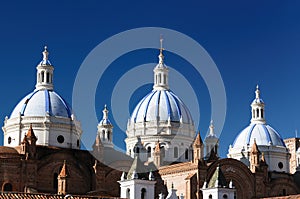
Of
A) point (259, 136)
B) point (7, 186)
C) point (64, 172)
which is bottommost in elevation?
point (7, 186)

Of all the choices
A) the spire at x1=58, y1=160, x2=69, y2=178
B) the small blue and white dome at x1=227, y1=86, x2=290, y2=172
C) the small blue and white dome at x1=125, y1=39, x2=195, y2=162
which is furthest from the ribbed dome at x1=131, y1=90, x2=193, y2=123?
the spire at x1=58, y1=160, x2=69, y2=178

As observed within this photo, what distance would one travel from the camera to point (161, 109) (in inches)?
2936

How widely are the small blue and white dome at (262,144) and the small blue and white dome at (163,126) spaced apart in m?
6.70

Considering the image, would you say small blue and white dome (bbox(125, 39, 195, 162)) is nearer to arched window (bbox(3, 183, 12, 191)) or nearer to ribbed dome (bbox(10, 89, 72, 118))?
ribbed dome (bbox(10, 89, 72, 118))

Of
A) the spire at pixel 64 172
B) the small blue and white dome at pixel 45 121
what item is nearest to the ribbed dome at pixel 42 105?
the small blue and white dome at pixel 45 121

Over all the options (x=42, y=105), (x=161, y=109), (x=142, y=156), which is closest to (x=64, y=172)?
(x=42, y=105)

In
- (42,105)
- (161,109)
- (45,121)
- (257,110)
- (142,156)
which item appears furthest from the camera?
(257,110)

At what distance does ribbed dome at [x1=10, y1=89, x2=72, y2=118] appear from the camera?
64.7 meters

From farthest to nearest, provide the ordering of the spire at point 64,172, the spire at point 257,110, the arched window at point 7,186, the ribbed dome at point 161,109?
the spire at point 257,110
the ribbed dome at point 161,109
the arched window at point 7,186
the spire at point 64,172

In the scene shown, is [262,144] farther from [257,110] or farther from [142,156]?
[142,156]

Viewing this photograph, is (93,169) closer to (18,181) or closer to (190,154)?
(18,181)

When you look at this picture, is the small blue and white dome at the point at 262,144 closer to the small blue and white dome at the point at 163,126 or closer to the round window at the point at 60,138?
the small blue and white dome at the point at 163,126

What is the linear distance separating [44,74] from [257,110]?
88.4 feet

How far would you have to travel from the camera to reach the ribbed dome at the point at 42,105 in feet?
212
